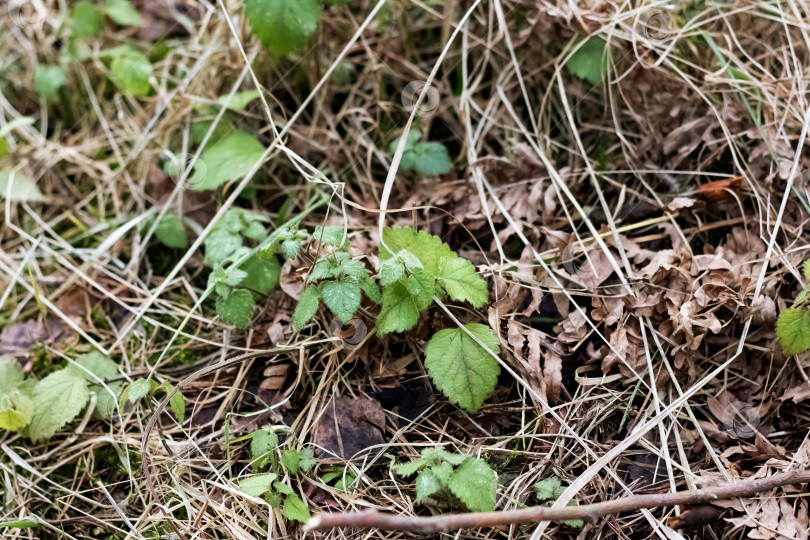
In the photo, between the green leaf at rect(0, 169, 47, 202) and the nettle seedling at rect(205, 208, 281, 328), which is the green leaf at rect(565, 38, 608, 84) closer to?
the nettle seedling at rect(205, 208, 281, 328)

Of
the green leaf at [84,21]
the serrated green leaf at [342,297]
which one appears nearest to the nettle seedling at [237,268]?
the serrated green leaf at [342,297]

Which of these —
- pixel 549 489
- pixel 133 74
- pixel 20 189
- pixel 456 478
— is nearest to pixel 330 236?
pixel 456 478

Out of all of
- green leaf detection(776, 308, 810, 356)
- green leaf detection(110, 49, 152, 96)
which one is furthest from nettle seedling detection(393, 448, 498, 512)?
green leaf detection(110, 49, 152, 96)

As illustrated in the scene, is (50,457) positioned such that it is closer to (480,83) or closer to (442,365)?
(442,365)

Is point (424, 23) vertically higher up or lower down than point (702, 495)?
higher up

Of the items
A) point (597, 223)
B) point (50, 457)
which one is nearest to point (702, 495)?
point (597, 223)

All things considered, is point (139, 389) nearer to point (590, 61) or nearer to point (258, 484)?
point (258, 484)
